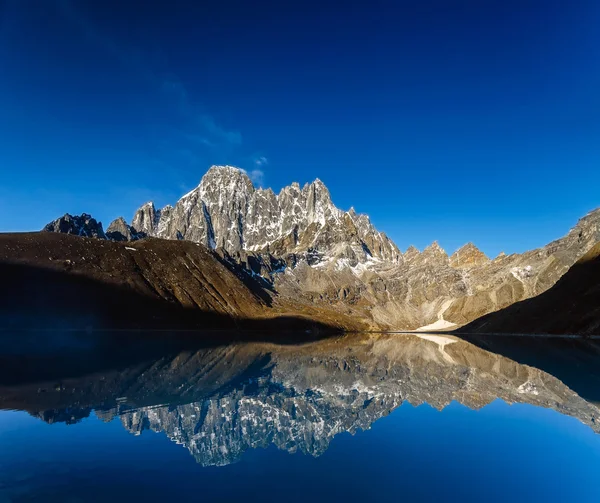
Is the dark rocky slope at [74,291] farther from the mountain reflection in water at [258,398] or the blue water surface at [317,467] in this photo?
the blue water surface at [317,467]

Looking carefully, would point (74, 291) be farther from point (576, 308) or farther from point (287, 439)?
point (576, 308)

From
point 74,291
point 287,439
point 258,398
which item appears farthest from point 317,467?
point 74,291

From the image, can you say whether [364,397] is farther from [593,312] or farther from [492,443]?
[593,312]

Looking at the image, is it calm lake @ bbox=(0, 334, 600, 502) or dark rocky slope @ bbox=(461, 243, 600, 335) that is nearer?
calm lake @ bbox=(0, 334, 600, 502)

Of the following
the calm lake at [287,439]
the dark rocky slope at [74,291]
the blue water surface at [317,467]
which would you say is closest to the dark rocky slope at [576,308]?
the calm lake at [287,439]

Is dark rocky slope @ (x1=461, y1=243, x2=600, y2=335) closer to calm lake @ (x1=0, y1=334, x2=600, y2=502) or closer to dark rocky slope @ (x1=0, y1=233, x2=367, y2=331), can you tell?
calm lake @ (x1=0, y1=334, x2=600, y2=502)

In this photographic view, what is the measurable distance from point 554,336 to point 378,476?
612 feet

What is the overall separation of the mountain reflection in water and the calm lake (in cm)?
19

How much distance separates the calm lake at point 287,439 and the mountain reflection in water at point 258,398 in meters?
0.19

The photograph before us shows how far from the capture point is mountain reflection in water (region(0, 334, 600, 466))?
93.6ft

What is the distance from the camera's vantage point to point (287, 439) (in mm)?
27828

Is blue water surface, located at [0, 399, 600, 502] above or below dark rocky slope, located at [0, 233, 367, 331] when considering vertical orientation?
below

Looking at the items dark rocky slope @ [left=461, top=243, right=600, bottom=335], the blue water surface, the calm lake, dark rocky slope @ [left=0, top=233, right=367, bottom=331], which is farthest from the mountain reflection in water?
dark rocky slope @ [left=461, top=243, right=600, bottom=335]

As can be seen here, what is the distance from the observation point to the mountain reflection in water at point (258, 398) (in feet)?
93.6
